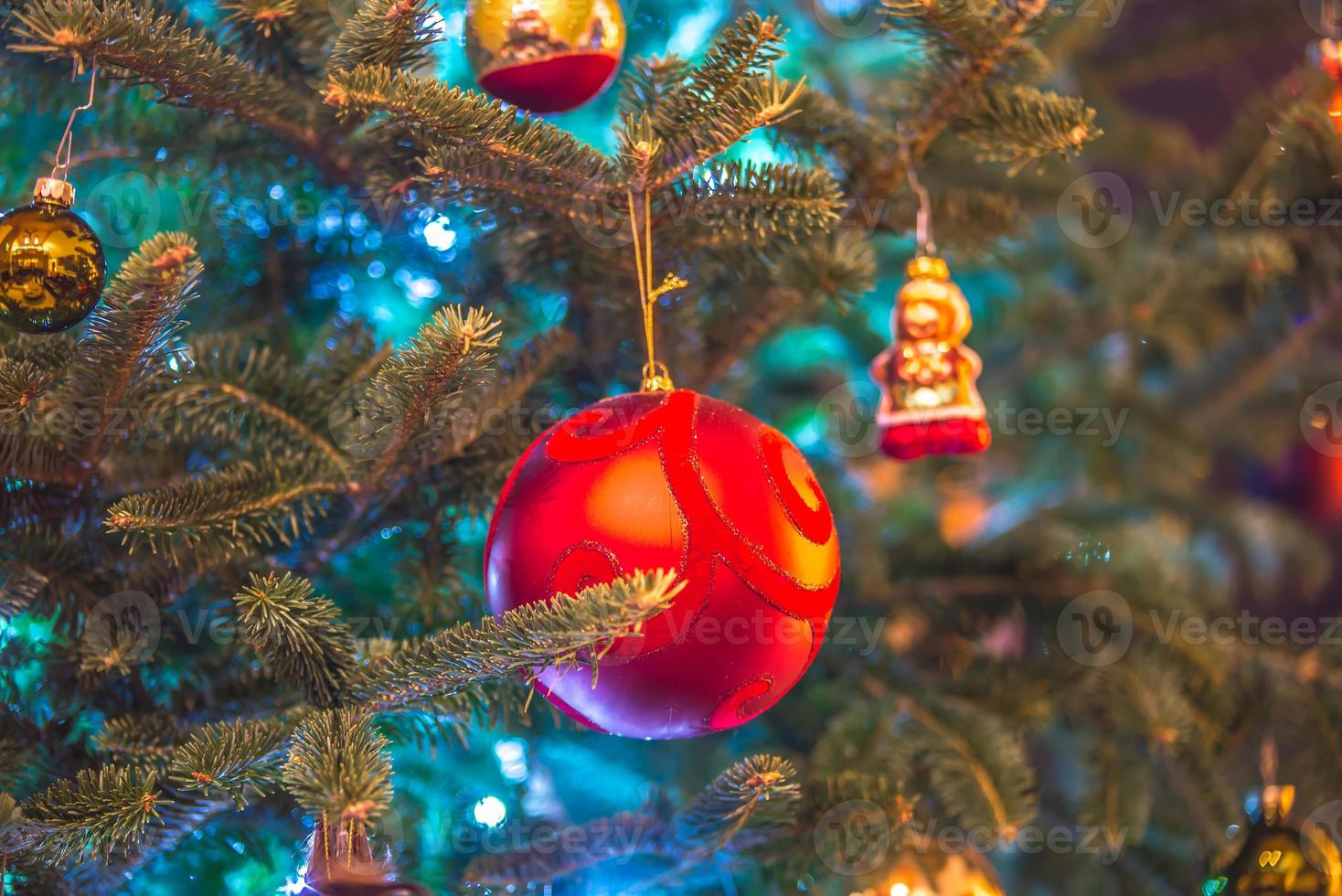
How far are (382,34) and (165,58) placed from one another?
13cm

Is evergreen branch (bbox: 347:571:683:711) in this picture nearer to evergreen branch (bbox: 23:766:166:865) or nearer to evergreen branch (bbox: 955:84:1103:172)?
evergreen branch (bbox: 23:766:166:865)

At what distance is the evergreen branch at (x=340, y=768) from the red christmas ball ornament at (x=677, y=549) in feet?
0.34

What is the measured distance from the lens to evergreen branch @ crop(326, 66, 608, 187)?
576 millimetres

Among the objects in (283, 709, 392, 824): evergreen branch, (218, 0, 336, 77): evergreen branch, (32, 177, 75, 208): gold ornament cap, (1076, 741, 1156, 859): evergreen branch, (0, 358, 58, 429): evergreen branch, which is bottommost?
(1076, 741, 1156, 859): evergreen branch

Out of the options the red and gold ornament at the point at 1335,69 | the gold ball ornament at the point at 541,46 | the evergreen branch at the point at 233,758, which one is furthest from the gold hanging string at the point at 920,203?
the evergreen branch at the point at 233,758

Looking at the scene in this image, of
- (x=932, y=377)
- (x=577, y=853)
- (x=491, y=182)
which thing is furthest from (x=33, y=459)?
(x=932, y=377)

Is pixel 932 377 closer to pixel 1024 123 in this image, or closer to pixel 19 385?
pixel 1024 123

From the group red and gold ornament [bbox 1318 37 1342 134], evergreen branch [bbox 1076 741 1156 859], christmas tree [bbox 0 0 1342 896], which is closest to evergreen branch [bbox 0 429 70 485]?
christmas tree [bbox 0 0 1342 896]

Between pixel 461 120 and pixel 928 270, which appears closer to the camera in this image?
pixel 461 120

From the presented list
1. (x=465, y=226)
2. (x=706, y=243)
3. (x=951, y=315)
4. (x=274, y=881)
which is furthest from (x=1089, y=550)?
(x=274, y=881)

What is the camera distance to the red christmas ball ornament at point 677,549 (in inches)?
23.1

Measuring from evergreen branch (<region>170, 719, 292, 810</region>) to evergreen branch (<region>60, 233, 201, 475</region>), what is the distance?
0.64 feet

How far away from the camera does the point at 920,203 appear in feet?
2.83

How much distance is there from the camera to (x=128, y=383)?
0.62 meters
